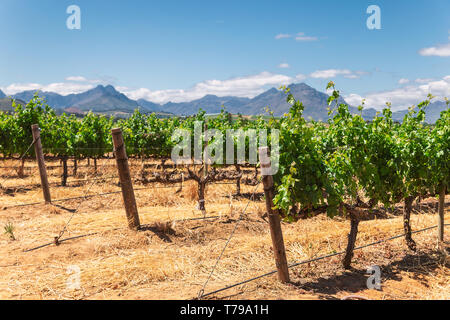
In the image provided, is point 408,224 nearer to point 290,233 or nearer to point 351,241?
point 351,241

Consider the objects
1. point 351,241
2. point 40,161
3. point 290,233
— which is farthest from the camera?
point 40,161

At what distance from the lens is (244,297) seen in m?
4.55

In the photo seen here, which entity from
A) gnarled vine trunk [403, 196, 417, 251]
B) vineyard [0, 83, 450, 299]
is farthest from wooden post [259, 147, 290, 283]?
gnarled vine trunk [403, 196, 417, 251]

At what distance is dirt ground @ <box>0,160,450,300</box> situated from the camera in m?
4.88

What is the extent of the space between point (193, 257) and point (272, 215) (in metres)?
2.03

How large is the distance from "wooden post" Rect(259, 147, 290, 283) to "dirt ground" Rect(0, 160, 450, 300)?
26cm

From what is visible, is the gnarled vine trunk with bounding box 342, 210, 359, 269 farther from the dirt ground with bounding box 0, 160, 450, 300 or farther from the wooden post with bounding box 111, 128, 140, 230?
the wooden post with bounding box 111, 128, 140, 230

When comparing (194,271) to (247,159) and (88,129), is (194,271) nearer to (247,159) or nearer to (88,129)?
(247,159)

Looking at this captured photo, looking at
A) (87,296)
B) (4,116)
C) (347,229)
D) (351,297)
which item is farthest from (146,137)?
(351,297)

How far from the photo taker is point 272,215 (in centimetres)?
480

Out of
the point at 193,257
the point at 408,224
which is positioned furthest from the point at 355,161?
the point at 193,257

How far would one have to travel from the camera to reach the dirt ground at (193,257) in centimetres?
488

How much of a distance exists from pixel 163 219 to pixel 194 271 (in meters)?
2.54

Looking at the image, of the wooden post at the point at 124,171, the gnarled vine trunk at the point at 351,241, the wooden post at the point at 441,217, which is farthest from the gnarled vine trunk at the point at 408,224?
the wooden post at the point at 124,171
